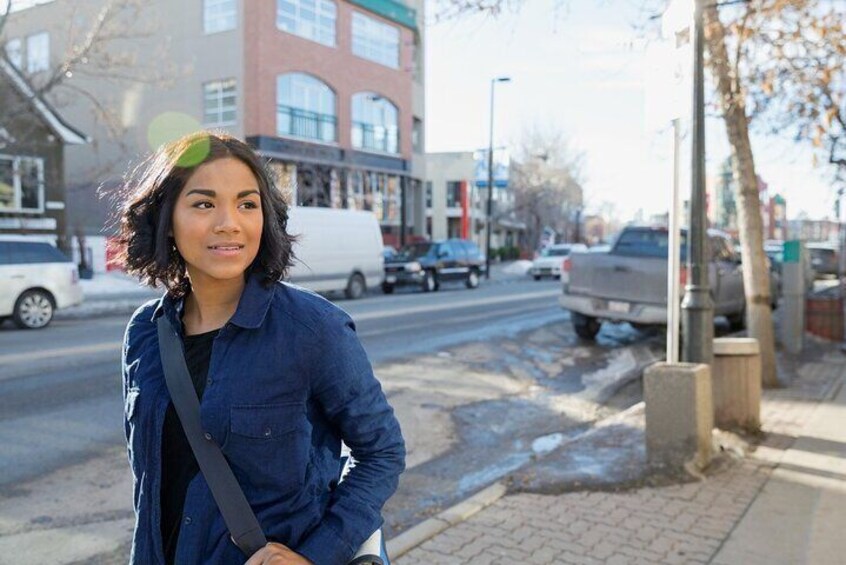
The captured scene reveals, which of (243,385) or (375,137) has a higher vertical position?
(375,137)

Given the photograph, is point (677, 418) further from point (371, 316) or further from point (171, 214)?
point (371, 316)

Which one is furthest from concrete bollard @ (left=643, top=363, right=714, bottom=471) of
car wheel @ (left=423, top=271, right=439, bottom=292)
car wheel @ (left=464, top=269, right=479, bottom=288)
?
car wheel @ (left=464, top=269, right=479, bottom=288)

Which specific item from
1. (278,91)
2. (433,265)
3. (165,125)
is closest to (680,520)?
(433,265)

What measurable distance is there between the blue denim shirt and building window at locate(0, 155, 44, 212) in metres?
22.5

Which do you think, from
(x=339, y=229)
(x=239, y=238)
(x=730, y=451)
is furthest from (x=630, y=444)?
(x=339, y=229)

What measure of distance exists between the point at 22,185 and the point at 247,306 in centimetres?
2585

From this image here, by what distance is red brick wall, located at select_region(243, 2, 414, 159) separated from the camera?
28.6 meters

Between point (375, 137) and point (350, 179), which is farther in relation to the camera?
point (375, 137)

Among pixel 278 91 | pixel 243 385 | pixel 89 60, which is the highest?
pixel 278 91

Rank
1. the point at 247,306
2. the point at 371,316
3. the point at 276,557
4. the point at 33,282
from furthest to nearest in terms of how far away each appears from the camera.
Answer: the point at 371,316 < the point at 33,282 < the point at 247,306 < the point at 276,557

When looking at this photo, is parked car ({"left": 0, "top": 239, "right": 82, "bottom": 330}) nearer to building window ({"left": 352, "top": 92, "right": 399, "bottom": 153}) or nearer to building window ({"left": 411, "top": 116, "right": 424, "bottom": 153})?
building window ({"left": 352, "top": 92, "right": 399, "bottom": 153})

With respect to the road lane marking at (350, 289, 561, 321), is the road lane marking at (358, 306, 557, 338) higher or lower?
lower

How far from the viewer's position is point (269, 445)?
5.66 ft

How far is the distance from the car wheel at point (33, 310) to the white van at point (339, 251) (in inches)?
243
